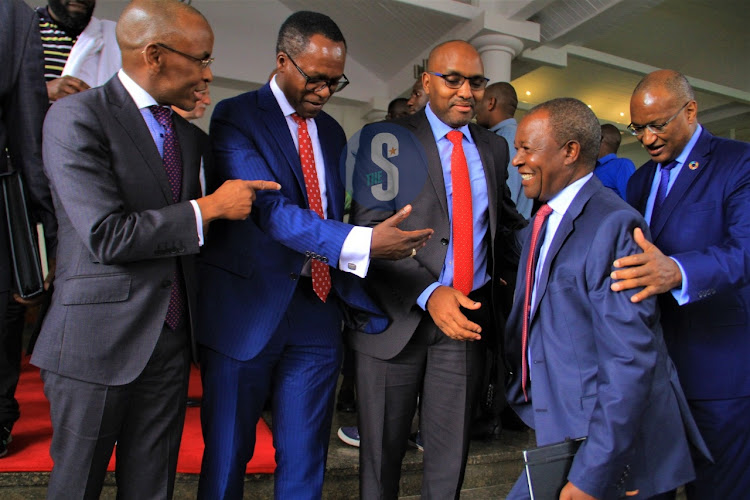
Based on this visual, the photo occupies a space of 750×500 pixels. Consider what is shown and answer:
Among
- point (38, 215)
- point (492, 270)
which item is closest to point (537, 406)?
point (492, 270)

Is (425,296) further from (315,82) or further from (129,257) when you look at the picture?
(129,257)

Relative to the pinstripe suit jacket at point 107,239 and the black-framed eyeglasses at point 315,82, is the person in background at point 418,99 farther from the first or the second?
the pinstripe suit jacket at point 107,239

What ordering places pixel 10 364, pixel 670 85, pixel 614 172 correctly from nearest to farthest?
pixel 670 85 → pixel 10 364 → pixel 614 172

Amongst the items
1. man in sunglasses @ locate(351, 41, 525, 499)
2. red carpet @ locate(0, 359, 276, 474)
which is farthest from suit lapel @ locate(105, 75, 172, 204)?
red carpet @ locate(0, 359, 276, 474)

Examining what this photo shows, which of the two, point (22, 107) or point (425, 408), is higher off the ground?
point (22, 107)

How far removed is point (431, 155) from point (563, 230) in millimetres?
613

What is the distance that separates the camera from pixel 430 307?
72.6 inches

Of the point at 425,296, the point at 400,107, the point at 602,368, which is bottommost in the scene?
the point at 602,368

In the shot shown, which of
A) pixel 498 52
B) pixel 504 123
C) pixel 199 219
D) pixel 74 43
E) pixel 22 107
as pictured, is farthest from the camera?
pixel 498 52

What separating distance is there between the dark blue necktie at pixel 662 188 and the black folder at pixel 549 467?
3.16 ft

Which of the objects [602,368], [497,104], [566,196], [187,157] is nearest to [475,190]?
[566,196]

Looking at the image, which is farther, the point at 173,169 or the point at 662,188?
the point at 662,188

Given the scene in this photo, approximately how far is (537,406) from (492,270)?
62 centimetres

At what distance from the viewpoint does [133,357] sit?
144 centimetres
